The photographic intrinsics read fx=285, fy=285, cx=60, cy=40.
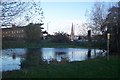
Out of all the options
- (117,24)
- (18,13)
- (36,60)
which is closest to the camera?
(18,13)

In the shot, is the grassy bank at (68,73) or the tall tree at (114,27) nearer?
the grassy bank at (68,73)

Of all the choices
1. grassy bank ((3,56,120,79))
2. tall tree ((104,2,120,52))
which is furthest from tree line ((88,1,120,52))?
grassy bank ((3,56,120,79))

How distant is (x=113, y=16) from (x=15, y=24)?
19.3 m

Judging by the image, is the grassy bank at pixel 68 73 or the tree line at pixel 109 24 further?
→ the tree line at pixel 109 24

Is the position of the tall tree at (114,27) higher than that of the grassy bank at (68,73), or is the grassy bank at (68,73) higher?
the tall tree at (114,27)

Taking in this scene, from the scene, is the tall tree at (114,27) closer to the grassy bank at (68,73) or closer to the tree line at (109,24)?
the tree line at (109,24)

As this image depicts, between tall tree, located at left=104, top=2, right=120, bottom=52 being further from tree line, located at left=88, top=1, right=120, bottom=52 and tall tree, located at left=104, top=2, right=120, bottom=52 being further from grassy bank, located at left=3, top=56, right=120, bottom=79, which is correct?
grassy bank, located at left=3, top=56, right=120, bottom=79

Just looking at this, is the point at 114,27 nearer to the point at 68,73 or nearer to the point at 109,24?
the point at 109,24

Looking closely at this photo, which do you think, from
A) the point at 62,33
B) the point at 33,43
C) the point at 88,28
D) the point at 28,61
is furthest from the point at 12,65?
the point at 62,33

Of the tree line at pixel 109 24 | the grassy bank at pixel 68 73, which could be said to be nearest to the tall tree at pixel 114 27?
the tree line at pixel 109 24

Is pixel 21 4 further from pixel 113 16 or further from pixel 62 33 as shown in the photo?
pixel 62 33

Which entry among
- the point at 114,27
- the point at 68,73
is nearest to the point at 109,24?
the point at 114,27

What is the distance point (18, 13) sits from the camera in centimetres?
1418

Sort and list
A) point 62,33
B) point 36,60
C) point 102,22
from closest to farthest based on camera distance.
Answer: point 36,60 < point 102,22 < point 62,33
